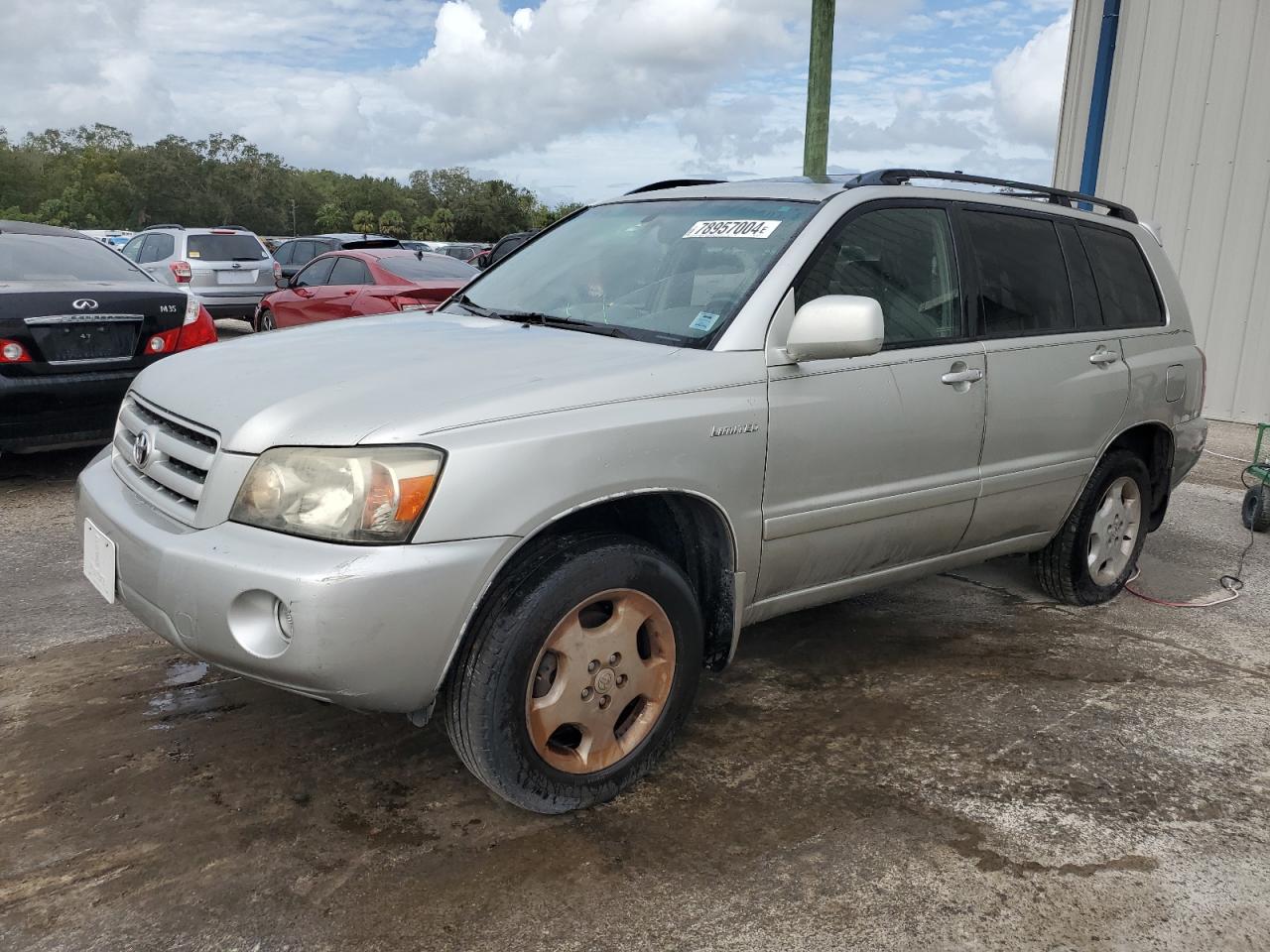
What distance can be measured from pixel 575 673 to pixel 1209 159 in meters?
9.57

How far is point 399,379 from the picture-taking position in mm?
2729

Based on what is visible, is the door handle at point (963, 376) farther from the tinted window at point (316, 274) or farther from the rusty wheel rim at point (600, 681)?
the tinted window at point (316, 274)

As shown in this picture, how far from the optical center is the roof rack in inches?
146

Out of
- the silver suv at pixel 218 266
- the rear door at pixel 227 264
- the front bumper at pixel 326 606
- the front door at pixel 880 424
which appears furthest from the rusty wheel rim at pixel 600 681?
the rear door at pixel 227 264

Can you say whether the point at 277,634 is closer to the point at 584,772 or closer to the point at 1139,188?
the point at 584,772

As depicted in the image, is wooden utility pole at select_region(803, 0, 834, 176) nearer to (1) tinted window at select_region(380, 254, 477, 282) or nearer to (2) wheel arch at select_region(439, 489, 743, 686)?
(1) tinted window at select_region(380, 254, 477, 282)

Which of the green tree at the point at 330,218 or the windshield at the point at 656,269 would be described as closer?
the windshield at the point at 656,269

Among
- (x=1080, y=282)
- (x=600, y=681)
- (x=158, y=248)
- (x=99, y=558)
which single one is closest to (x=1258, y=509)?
(x=1080, y=282)

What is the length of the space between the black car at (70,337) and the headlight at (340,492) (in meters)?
3.86

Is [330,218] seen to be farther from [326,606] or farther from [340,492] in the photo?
[326,606]

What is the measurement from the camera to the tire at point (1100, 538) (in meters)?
4.43

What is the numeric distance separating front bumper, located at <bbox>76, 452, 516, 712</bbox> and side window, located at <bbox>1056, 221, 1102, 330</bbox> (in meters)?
2.83

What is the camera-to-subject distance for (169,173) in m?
83.1

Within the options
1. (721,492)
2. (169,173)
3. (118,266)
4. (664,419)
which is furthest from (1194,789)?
(169,173)
